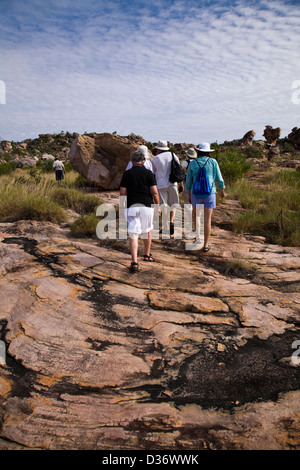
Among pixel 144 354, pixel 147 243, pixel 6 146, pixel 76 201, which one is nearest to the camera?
pixel 144 354

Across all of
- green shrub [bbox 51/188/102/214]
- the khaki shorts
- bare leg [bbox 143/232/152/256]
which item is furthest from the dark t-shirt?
green shrub [bbox 51/188/102/214]

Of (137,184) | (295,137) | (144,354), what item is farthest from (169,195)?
(295,137)

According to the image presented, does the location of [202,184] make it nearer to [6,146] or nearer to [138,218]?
[138,218]

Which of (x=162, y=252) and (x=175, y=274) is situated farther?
(x=162, y=252)

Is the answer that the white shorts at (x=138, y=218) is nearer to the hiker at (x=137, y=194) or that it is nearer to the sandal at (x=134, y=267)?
the hiker at (x=137, y=194)

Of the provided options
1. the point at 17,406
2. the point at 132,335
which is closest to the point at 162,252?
the point at 132,335

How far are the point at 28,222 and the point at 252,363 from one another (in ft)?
15.3

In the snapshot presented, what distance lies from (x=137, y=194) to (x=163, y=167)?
1.42 m

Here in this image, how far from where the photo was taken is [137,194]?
4742 millimetres

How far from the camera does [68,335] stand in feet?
10.5

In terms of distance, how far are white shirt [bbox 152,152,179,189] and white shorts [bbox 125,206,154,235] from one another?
1.31 m

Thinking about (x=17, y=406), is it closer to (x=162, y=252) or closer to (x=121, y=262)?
(x=121, y=262)

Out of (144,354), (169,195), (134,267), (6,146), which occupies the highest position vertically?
(6,146)

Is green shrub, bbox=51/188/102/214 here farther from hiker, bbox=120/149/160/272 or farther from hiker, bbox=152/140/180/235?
hiker, bbox=120/149/160/272
